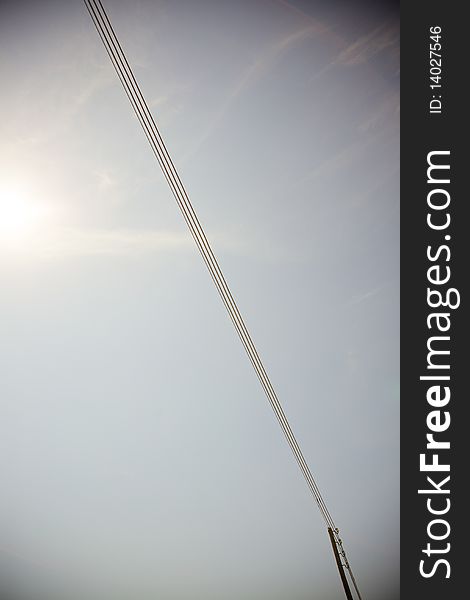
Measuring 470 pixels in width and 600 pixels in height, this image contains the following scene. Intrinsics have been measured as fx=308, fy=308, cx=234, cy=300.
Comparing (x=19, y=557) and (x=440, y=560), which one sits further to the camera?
(x=19, y=557)

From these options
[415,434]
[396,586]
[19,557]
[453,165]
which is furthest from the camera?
[396,586]

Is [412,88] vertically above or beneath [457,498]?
above

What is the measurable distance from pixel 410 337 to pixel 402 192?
3339mm

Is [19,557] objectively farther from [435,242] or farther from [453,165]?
[453,165]

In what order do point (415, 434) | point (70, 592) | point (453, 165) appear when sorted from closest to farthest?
point (453, 165), point (415, 434), point (70, 592)

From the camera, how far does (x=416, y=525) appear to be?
280 inches

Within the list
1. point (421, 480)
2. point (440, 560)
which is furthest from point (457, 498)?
point (440, 560)

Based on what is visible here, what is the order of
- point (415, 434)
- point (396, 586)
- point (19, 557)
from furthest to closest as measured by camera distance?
point (396, 586), point (19, 557), point (415, 434)

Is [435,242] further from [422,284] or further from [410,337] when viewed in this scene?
[410,337]

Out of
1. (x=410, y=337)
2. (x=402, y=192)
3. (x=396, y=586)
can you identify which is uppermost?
(x=402, y=192)

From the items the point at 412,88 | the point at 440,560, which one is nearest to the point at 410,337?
the point at 440,560

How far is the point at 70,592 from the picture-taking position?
26.0m

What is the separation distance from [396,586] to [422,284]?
44685 millimetres

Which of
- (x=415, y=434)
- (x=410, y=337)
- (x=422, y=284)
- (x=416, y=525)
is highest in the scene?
(x=422, y=284)
